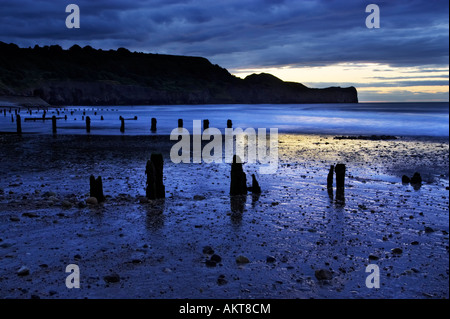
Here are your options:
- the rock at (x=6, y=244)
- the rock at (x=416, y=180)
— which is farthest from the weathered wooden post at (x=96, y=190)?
the rock at (x=416, y=180)

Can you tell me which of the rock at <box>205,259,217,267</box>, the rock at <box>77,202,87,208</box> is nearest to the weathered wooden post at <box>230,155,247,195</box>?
the rock at <box>77,202,87,208</box>

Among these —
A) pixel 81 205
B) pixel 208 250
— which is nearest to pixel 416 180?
pixel 208 250

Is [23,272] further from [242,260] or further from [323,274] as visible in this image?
[323,274]

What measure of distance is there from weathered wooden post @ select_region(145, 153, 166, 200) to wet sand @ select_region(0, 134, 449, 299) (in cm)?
45

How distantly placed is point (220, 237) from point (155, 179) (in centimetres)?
401

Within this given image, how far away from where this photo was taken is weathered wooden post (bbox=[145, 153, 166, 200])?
1185 centimetres

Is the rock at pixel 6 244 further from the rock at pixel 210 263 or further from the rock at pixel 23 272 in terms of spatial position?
the rock at pixel 210 263

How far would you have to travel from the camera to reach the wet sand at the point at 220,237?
21.3ft

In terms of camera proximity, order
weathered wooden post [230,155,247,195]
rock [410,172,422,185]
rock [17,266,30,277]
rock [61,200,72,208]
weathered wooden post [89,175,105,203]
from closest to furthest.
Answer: rock [17,266,30,277] → rock [61,200,72,208] → weathered wooden post [89,175,105,203] → weathered wooden post [230,155,247,195] → rock [410,172,422,185]

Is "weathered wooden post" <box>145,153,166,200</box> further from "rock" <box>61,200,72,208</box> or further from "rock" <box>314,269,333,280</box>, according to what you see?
Result: "rock" <box>314,269,333,280</box>

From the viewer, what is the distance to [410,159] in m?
22.5

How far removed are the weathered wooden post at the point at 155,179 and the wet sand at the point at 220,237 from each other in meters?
0.45

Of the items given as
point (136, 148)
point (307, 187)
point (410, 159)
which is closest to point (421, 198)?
point (307, 187)
